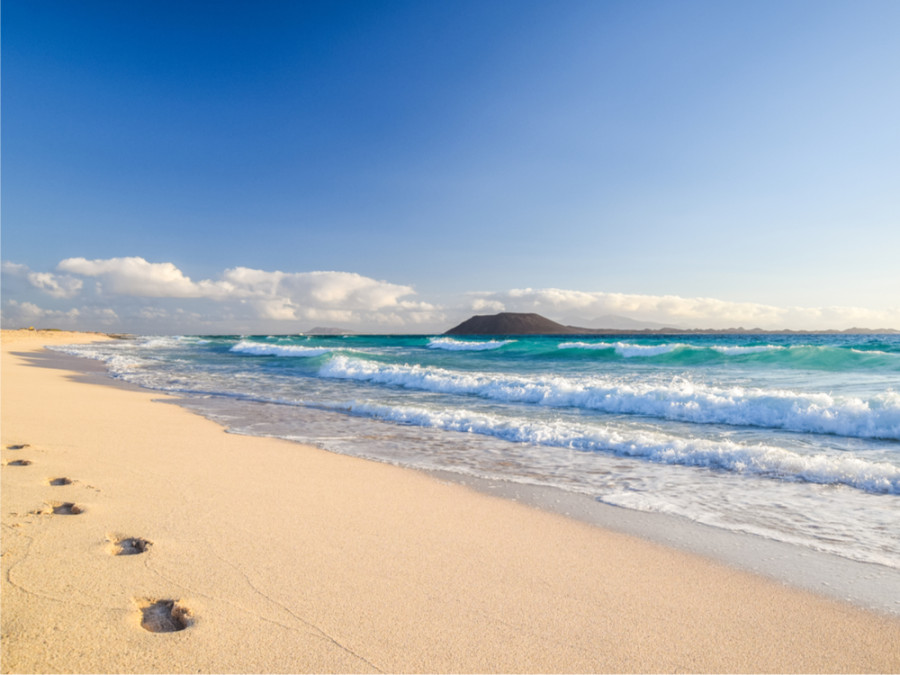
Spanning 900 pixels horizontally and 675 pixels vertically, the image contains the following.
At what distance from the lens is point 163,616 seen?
223 centimetres

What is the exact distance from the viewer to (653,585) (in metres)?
2.79

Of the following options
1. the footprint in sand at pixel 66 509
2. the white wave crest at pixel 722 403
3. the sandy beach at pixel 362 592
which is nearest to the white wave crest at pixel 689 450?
the white wave crest at pixel 722 403

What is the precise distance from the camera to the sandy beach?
203 centimetres

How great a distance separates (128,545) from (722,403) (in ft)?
32.8

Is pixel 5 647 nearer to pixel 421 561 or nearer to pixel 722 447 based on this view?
pixel 421 561

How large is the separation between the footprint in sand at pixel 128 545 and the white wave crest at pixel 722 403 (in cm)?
892

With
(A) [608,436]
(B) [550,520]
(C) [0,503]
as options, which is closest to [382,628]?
(B) [550,520]

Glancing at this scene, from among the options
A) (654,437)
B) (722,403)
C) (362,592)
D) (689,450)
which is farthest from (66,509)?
(722,403)

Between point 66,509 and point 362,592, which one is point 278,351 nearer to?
point 66,509

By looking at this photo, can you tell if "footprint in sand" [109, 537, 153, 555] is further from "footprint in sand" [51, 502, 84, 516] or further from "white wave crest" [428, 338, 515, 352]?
"white wave crest" [428, 338, 515, 352]

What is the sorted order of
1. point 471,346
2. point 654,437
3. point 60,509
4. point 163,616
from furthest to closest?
point 471,346, point 654,437, point 60,509, point 163,616

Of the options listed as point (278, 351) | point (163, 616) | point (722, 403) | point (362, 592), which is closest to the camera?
point (163, 616)

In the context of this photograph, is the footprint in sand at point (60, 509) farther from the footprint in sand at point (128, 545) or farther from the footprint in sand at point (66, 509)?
the footprint in sand at point (128, 545)

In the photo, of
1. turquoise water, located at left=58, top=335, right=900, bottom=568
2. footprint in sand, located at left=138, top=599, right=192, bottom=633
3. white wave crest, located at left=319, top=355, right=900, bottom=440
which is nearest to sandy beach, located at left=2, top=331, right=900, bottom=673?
footprint in sand, located at left=138, top=599, right=192, bottom=633
